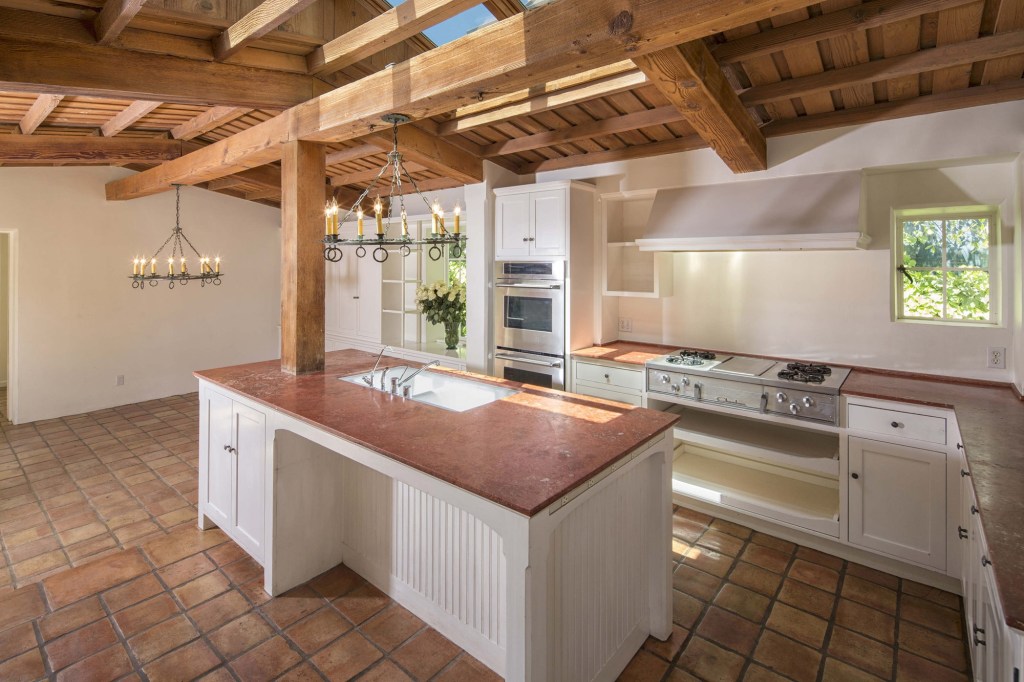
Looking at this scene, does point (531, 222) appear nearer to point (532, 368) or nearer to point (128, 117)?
point (532, 368)

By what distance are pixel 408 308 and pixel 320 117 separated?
2.95 meters

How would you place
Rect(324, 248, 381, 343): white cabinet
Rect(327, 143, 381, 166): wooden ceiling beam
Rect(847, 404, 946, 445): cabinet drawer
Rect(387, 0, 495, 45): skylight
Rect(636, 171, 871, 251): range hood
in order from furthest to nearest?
Rect(324, 248, 381, 343): white cabinet
Rect(327, 143, 381, 166): wooden ceiling beam
Rect(636, 171, 871, 251): range hood
Rect(847, 404, 946, 445): cabinet drawer
Rect(387, 0, 495, 45): skylight

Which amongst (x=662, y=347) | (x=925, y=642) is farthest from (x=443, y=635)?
(x=662, y=347)

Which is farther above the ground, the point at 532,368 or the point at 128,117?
the point at 128,117

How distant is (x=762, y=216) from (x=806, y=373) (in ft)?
3.21

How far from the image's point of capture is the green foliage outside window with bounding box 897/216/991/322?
3.03m

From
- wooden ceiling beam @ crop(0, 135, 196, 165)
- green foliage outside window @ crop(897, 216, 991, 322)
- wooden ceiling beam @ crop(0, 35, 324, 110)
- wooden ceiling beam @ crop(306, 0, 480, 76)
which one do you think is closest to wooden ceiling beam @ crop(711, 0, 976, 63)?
wooden ceiling beam @ crop(306, 0, 480, 76)

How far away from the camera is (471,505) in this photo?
1.58 m

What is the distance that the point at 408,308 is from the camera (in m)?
5.78

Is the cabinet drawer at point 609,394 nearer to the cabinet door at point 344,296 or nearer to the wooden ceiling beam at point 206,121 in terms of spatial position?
the wooden ceiling beam at point 206,121

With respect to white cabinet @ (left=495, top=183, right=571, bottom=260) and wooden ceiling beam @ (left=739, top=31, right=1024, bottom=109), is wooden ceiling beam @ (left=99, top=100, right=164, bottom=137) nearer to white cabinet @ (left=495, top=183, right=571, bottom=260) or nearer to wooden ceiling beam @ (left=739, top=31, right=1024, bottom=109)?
white cabinet @ (left=495, top=183, right=571, bottom=260)

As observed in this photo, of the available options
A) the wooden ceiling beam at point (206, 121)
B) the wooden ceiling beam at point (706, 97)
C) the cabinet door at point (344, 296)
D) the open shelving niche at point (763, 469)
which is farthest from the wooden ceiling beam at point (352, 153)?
the open shelving niche at point (763, 469)

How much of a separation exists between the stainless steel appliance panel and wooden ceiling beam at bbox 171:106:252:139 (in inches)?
104

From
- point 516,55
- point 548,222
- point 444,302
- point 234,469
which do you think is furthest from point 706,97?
point 444,302
